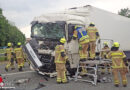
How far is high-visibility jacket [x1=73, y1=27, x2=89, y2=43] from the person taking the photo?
7.52 m

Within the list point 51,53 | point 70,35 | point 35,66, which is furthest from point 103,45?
point 35,66

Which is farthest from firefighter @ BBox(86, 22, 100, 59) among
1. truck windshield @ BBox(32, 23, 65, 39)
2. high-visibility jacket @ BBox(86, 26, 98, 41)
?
truck windshield @ BBox(32, 23, 65, 39)

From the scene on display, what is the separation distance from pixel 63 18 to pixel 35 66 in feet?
7.42

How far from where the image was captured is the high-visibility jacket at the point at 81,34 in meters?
7.52

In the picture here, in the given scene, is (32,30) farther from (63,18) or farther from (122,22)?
(122,22)

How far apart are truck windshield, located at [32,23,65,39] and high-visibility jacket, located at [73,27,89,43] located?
1.83 ft

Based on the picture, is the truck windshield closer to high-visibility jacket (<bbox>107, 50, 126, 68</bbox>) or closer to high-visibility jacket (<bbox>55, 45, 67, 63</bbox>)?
high-visibility jacket (<bbox>55, 45, 67, 63</bbox>)

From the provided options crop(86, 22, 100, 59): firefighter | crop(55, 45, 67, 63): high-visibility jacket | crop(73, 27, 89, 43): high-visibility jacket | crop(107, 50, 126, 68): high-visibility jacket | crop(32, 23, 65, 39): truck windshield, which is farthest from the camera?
crop(86, 22, 100, 59): firefighter

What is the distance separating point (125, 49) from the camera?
36.3ft

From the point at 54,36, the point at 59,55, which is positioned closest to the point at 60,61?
the point at 59,55

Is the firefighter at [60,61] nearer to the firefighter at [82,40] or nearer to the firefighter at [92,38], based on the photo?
the firefighter at [82,40]

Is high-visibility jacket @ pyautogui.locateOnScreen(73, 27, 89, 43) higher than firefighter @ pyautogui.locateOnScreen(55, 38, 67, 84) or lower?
higher

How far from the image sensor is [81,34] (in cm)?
752

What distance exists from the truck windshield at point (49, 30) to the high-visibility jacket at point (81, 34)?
557 mm
